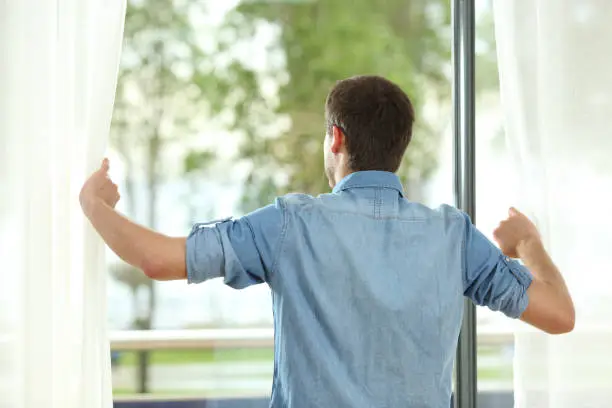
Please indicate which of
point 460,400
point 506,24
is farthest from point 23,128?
point 460,400

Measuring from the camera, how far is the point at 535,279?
5.19 ft

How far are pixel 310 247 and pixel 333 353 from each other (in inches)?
7.7

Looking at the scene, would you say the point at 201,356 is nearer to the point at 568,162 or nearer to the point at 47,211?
the point at 47,211

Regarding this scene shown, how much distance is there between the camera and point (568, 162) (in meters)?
1.96

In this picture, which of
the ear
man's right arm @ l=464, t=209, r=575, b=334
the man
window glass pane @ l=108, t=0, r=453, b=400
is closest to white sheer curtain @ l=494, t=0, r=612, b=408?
man's right arm @ l=464, t=209, r=575, b=334

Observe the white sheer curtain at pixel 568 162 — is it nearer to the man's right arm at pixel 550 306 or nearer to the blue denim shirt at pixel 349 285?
the man's right arm at pixel 550 306

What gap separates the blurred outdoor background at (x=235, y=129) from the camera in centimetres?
242

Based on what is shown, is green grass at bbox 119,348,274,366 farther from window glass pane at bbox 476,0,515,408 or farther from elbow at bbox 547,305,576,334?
elbow at bbox 547,305,576,334

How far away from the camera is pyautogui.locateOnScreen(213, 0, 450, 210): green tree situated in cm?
258

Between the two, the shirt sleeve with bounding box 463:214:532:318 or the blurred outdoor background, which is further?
the blurred outdoor background

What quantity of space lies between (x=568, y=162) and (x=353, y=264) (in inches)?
34.0

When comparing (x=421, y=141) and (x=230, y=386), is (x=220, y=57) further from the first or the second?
(x=230, y=386)

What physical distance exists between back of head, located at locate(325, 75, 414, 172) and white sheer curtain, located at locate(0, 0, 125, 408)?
0.56m

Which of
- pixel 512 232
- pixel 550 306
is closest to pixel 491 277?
pixel 550 306
